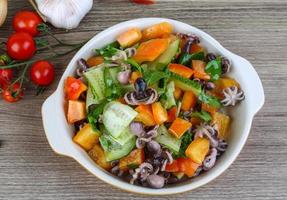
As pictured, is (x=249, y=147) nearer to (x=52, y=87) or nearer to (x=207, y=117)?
(x=207, y=117)

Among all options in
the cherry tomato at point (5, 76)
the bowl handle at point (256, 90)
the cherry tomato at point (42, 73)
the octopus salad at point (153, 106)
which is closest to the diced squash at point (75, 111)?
the octopus salad at point (153, 106)

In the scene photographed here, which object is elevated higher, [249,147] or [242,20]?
[242,20]

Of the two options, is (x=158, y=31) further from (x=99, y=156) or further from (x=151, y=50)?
(x=99, y=156)

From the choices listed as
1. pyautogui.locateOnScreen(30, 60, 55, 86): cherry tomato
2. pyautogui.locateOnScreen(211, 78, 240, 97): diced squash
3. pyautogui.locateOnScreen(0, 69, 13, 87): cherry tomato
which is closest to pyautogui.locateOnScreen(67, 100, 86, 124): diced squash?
pyautogui.locateOnScreen(30, 60, 55, 86): cherry tomato

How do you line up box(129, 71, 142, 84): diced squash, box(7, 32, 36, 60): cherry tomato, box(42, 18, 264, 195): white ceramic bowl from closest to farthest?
box(42, 18, 264, 195): white ceramic bowl
box(129, 71, 142, 84): diced squash
box(7, 32, 36, 60): cherry tomato

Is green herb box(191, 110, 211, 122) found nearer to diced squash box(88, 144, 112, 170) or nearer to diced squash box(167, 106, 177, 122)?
diced squash box(167, 106, 177, 122)

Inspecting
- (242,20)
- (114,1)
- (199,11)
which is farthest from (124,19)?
(242,20)
